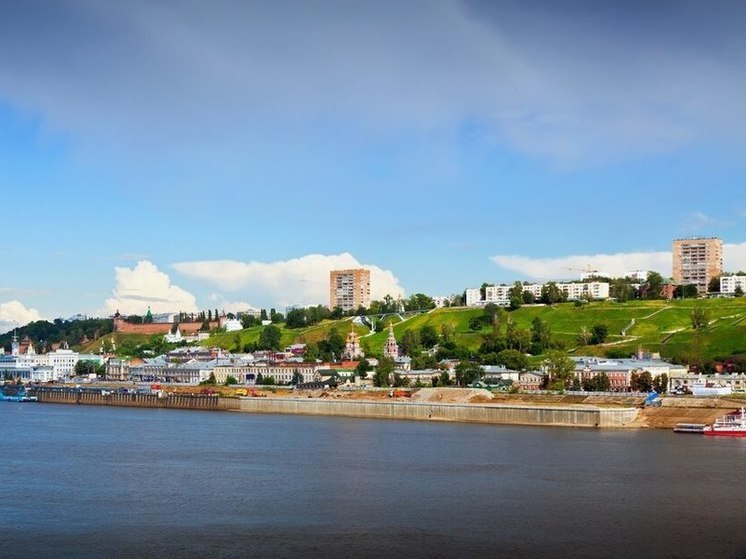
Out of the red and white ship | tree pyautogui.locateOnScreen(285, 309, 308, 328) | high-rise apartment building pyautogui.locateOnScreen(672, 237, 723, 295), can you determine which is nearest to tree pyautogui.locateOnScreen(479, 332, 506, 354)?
the red and white ship

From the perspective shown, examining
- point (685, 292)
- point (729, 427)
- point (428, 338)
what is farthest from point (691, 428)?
point (685, 292)

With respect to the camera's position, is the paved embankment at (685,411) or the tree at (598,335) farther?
the tree at (598,335)

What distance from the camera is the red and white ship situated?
64.1 meters

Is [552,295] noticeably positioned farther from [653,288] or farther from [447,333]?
[447,333]

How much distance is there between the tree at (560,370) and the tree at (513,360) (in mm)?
5339

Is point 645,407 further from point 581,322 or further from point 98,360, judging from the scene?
point 98,360

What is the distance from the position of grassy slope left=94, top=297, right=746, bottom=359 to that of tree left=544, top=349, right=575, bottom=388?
50.3 feet

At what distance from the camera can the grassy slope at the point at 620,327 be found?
345 feet

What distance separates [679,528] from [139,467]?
25.5 m

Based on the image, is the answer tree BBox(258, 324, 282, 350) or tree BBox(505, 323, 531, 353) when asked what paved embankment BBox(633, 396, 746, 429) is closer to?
tree BBox(505, 323, 531, 353)

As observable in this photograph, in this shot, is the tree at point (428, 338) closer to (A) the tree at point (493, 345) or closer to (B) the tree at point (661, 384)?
(A) the tree at point (493, 345)

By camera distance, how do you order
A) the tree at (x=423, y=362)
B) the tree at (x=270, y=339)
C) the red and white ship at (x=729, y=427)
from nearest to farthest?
the red and white ship at (x=729, y=427) → the tree at (x=423, y=362) → the tree at (x=270, y=339)

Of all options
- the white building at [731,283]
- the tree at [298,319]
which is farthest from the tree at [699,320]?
the tree at [298,319]

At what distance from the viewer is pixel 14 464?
4875 cm
